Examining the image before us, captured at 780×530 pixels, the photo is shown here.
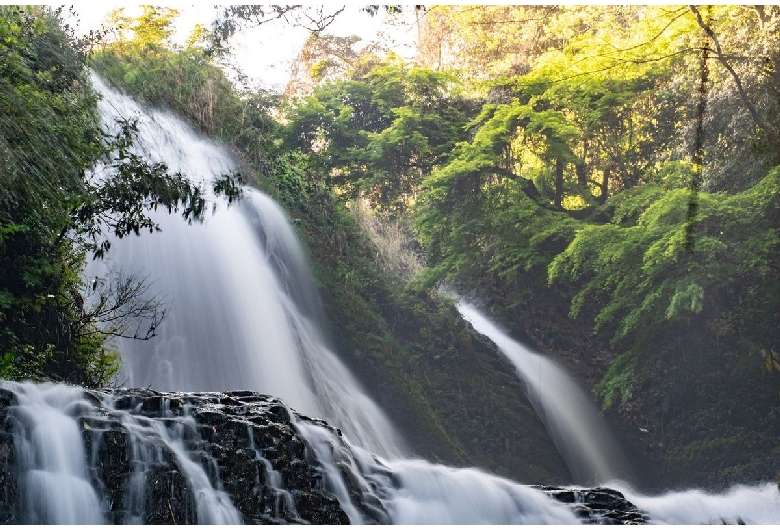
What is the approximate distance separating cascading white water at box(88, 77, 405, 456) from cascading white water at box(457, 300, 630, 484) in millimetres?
1447

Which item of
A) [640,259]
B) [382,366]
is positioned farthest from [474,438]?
[640,259]

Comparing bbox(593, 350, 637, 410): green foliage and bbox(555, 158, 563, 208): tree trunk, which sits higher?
bbox(555, 158, 563, 208): tree trunk

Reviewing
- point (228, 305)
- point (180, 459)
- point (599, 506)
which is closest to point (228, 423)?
point (180, 459)

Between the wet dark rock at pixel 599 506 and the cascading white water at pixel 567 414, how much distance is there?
0.99 m

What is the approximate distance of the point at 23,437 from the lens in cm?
294

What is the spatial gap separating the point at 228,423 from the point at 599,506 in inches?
92.6

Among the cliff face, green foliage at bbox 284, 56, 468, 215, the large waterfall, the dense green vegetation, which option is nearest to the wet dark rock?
the large waterfall

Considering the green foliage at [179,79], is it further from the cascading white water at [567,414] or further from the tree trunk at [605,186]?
the tree trunk at [605,186]

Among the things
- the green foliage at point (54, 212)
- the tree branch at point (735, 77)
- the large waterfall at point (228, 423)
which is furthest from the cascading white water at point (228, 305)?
the tree branch at point (735, 77)

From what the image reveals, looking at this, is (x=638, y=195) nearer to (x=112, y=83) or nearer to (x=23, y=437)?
(x=112, y=83)

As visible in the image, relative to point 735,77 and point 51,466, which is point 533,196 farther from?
point 51,466

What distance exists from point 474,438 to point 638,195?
2719 millimetres

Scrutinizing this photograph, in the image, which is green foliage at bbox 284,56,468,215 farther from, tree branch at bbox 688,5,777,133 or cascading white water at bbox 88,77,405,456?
tree branch at bbox 688,5,777,133

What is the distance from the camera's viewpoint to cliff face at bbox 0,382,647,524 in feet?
9.57
